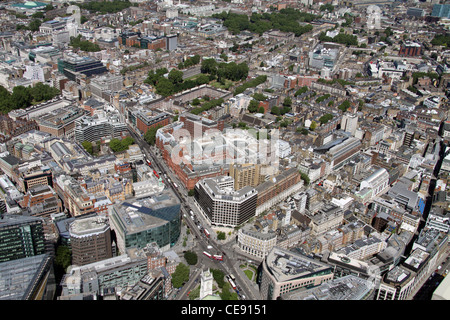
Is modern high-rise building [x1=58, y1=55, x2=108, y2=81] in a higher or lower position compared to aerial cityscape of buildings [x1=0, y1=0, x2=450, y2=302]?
higher

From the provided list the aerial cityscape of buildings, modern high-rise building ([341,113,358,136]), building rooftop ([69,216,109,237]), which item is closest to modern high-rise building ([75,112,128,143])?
the aerial cityscape of buildings

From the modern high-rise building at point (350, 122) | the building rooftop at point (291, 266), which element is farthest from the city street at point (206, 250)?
the modern high-rise building at point (350, 122)

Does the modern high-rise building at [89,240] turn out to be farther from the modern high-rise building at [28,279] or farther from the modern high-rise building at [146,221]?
the modern high-rise building at [28,279]

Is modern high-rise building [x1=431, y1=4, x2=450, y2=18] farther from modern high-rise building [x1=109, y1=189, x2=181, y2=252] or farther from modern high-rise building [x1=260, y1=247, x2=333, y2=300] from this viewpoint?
modern high-rise building [x1=260, y1=247, x2=333, y2=300]

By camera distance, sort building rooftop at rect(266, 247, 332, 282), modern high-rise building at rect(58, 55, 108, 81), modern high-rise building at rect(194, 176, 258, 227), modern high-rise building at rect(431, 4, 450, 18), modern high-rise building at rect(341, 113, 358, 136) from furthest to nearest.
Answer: modern high-rise building at rect(431, 4, 450, 18) → modern high-rise building at rect(58, 55, 108, 81) → modern high-rise building at rect(341, 113, 358, 136) → modern high-rise building at rect(194, 176, 258, 227) → building rooftop at rect(266, 247, 332, 282)

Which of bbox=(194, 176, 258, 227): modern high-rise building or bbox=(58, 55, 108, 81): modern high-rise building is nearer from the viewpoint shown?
bbox=(194, 176, 258, 227): modern high-rise building

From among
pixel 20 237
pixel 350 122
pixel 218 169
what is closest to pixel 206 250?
pixel 218 169

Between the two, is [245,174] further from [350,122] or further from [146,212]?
[350,122]

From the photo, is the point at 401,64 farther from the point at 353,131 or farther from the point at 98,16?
the point at 98,16
